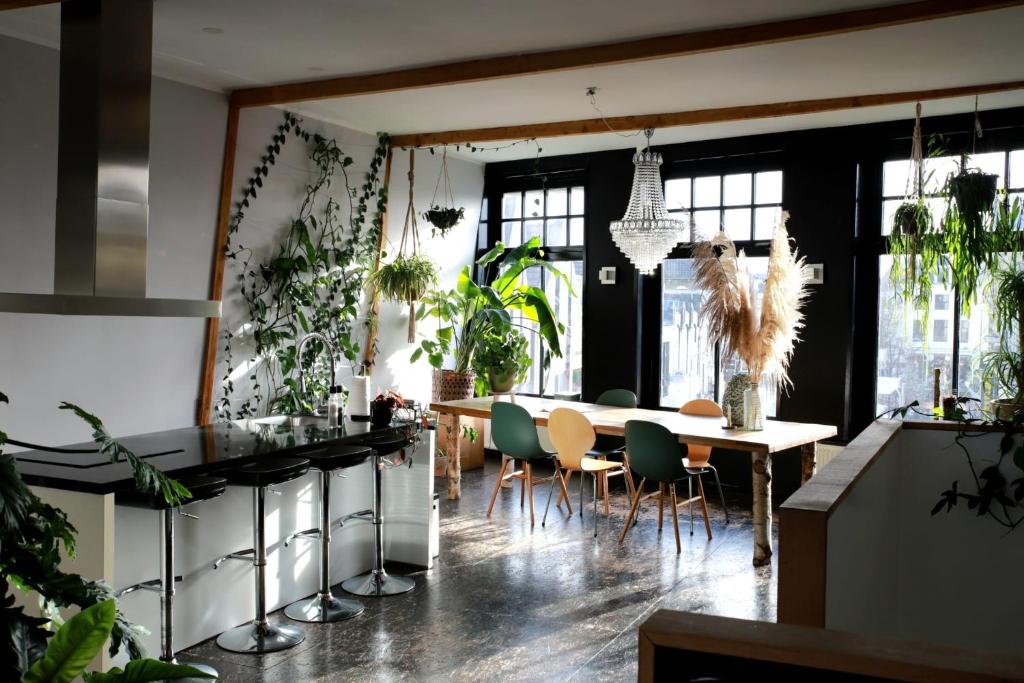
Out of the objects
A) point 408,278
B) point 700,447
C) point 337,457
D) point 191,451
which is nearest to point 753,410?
point 700,447

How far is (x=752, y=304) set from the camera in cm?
589

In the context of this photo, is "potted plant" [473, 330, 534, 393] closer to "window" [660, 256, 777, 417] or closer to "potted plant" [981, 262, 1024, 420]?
"window" [660, 256, 777, 417]

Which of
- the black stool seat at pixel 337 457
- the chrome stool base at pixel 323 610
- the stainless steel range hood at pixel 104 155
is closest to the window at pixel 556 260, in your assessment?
the black stool seat at pixel 337 457

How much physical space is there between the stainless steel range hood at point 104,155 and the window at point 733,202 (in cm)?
459

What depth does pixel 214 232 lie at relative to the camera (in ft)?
19.6

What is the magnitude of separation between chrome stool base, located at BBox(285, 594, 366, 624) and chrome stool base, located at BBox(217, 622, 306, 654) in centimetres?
16

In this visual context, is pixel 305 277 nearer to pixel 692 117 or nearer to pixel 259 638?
pixel 692 117

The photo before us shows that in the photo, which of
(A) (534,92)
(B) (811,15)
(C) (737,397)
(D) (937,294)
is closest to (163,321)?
(A) (534,92)

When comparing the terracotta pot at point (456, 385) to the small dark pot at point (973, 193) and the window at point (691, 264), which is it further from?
the small dark pot at point (973, 193)

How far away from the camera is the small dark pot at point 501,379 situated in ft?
24.1

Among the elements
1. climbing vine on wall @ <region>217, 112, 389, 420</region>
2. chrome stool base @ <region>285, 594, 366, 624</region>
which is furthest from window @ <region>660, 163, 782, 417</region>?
chrome stool base @ <region>285, 594, 366, 624</region>

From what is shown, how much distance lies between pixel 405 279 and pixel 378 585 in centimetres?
289

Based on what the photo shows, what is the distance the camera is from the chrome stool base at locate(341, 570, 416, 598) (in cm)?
492

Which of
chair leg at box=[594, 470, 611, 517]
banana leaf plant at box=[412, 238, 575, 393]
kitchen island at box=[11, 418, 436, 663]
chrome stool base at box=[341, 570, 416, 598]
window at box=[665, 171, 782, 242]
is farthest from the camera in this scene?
banana leaf plant at box=[412, 238, 575, 393]
